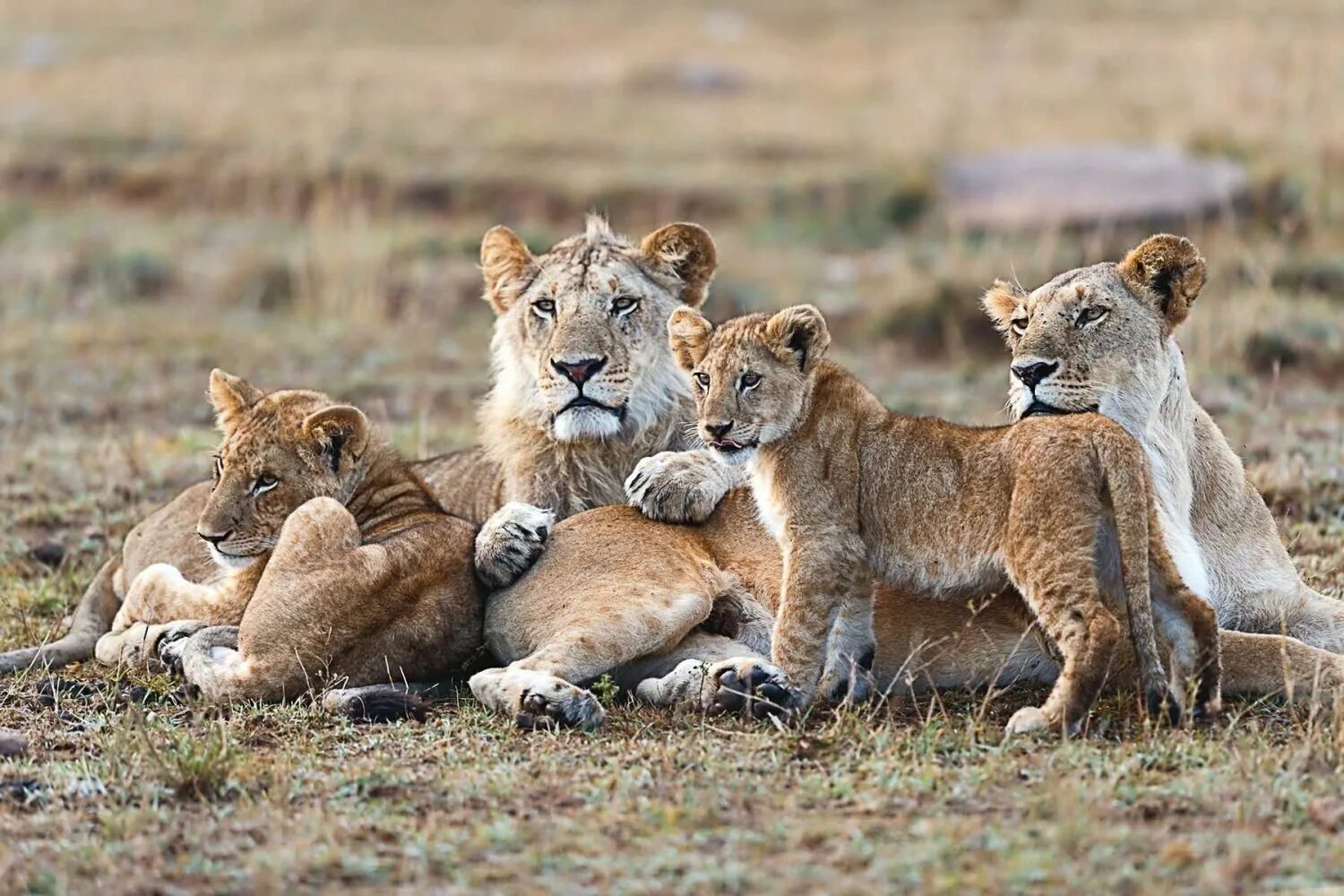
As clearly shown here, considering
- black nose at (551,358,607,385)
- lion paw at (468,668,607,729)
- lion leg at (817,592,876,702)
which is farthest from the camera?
black nose at (551,358,607,385)

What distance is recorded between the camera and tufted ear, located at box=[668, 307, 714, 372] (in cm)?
546

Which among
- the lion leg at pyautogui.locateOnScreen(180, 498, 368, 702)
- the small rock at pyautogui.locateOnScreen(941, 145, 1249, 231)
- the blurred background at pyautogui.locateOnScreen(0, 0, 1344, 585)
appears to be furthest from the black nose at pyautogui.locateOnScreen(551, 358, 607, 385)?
the small rock at pyautogui.locateOnScreen(941, 145, 1249, 231)

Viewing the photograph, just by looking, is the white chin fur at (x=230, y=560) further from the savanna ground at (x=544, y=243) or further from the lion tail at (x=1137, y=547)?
the lion tail at (x=1137, y=547)

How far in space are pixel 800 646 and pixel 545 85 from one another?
1907 cm

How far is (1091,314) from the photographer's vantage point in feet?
17.4

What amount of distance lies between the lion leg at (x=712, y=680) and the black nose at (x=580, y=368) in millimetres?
995

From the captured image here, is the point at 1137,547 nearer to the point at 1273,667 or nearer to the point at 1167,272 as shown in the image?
the point at 1273,667

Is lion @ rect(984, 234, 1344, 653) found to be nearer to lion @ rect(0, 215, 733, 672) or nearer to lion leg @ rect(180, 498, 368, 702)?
lion @ rect(0, 215, 733, 672)

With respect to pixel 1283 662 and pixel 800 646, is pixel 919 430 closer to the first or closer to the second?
pixel 800 646

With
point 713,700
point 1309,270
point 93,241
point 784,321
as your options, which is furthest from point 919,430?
point 93,241

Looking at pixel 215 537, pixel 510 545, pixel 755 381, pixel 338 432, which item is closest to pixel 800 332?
pixel 755 381

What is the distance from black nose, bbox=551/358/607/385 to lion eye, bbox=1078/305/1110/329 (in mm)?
1613

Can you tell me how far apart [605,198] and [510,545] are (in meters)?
11.3

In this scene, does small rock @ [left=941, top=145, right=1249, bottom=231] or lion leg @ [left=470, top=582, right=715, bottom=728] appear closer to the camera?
lion leg @ [left=470, top=582, right=715, bottom=728]
